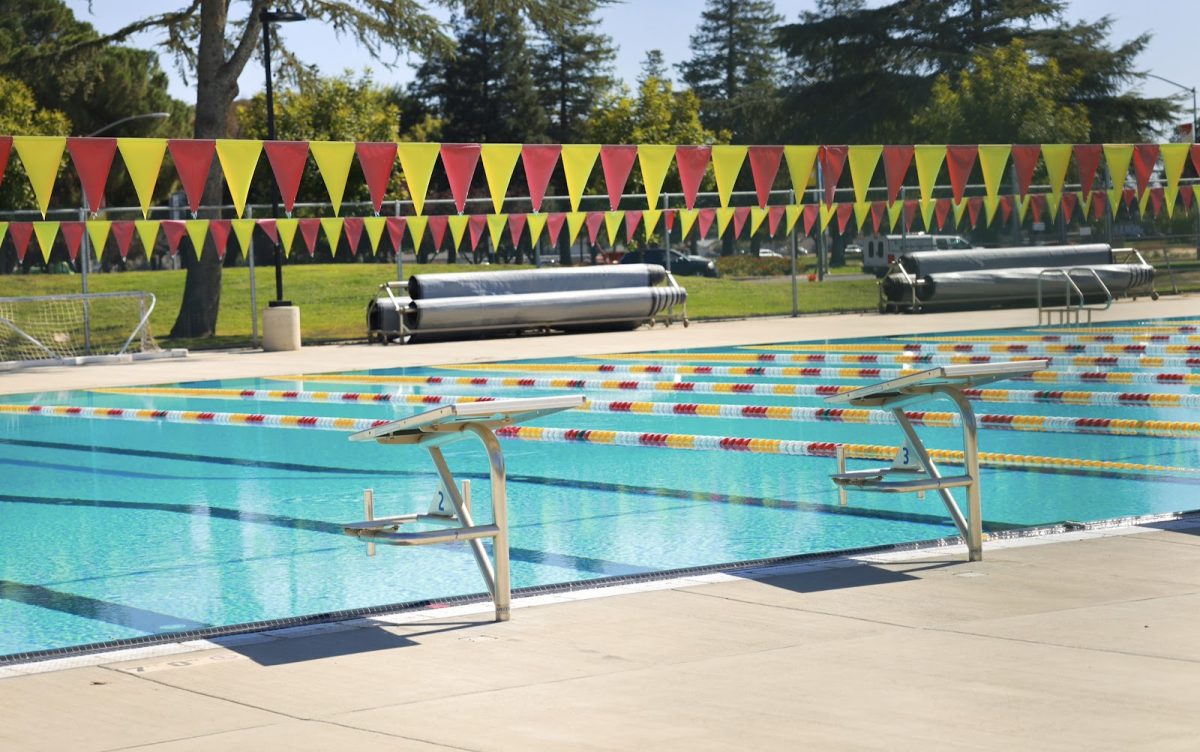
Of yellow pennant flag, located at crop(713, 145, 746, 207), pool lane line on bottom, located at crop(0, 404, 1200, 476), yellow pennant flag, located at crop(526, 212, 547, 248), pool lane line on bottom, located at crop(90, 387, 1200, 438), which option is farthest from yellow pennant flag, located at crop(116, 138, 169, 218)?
yellow pennant flag, located at crop(526, 212, 547, 248)

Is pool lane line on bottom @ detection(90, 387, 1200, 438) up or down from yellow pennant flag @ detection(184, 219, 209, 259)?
down

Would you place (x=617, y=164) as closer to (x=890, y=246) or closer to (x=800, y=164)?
(x=800, y=164)

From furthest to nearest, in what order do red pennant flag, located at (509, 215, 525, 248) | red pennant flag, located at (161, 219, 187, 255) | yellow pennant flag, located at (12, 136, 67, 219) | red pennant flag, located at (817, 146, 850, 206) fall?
1. red pennant flag, located at (509, 215, 525, 248)
2. red pennant flag, located at (161, 219, 187, 255)
3. red pennant flag, located at (817, 146, 850, 206)
4. yellow pennant flag, located at (12, 136, 67, 219)

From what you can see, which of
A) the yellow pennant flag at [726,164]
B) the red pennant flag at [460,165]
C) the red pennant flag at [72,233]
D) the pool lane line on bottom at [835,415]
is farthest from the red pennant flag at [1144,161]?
the red pennant flag at [72,233]

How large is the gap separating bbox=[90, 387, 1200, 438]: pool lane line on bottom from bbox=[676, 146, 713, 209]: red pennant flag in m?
5.44

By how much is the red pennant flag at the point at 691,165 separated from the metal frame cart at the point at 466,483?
582 inches

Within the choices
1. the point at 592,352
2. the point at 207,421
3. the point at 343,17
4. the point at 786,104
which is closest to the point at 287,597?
the point at 207,421

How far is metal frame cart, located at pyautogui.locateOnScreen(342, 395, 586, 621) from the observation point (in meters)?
5.95

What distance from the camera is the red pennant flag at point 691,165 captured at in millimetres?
20891

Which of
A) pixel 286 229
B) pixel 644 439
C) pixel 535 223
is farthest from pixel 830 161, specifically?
pixel 644 439

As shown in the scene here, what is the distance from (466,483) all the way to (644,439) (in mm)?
6416

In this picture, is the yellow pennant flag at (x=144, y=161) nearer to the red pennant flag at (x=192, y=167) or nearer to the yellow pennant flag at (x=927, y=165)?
the red pennant flag at (x=192, y=167)

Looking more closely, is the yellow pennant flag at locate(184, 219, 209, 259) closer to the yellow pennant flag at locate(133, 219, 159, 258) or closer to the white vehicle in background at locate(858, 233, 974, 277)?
the yellow pennant flag at locate(133, 219, 159, 258)

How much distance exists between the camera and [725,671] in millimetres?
5148
